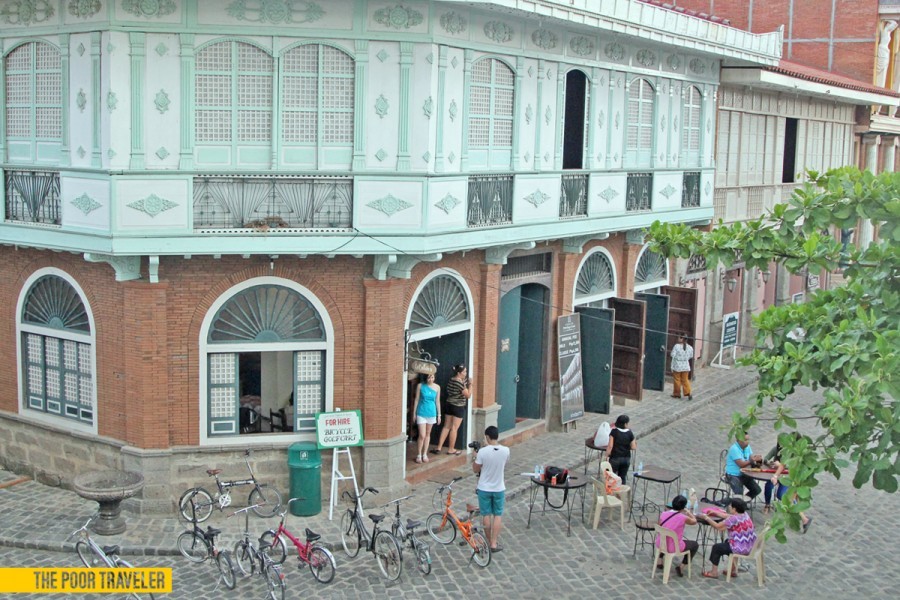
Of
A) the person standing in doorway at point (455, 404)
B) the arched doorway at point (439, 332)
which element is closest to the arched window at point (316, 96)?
the arched doorway at point (439, 332)

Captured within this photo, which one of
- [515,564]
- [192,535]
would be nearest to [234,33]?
[192,535]

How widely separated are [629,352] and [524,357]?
2.27 m

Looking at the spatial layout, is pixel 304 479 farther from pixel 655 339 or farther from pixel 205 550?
pixel 655 339

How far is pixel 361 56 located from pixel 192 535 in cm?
703

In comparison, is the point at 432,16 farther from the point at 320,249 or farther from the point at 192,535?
the point at 192,535

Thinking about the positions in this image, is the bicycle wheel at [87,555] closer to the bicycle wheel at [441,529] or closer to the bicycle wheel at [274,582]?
the bicycle wheel at [274,582]

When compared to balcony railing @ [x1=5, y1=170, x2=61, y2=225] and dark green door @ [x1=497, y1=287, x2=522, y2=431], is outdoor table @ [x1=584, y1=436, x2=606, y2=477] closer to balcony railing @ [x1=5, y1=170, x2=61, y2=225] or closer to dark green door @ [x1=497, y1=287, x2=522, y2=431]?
dark green door @ [x1=497, y1=287, x2=522, y2=431]

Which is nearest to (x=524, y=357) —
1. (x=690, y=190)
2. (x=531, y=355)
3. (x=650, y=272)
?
(x=531, y=355)

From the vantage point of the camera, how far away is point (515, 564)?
15.2 meters

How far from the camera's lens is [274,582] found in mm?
13539

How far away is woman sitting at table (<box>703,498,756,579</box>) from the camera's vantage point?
14656 millimetres

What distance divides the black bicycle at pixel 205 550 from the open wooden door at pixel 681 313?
12956mm

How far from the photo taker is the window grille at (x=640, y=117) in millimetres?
22203

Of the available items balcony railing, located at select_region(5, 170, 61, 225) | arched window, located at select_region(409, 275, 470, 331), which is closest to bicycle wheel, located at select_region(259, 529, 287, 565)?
arched window, located at select_region(409, 275, 470, 331)
